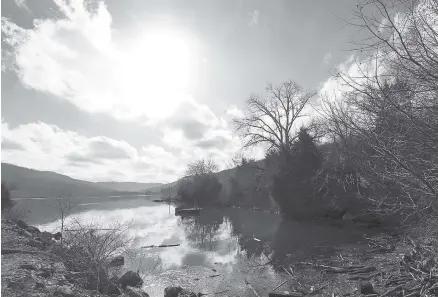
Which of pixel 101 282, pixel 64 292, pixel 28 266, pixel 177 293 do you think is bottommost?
pixel 177 293

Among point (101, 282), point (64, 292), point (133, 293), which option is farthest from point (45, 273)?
point (133, 293)

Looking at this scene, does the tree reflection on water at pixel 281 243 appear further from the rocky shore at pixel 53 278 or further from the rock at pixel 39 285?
the rock at pixel 39 285

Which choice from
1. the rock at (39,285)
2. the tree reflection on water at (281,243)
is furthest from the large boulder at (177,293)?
the tree reflection on water at (281,243)

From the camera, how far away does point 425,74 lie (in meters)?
2.84

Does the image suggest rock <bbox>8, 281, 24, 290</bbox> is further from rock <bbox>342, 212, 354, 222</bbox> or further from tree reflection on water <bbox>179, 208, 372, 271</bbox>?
rock <bbox>342, 212, 354, 222</bbox>

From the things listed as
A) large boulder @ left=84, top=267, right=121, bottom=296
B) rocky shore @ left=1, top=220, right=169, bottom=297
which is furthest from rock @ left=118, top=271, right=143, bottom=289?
large boulder @ left=84, top=267, right=121, bottom=296

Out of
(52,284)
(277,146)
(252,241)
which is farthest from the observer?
(277,146)

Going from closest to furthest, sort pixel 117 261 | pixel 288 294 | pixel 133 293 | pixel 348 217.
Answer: pixel 288 294
pixel 133 293
pixel 117 261
pixel 348 217

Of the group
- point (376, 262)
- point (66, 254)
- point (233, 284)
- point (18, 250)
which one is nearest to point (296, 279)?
point (233, 284)

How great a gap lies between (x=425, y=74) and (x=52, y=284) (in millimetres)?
9679

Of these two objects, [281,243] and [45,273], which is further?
[281,243]

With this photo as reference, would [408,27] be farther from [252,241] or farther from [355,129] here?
[252,241]

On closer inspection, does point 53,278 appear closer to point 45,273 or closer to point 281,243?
point 45,273

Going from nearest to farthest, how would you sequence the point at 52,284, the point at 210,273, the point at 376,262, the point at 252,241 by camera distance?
1. the point at 52,284
2. the point at 376,262
3. the point at 210,273
4. the point at 252,241
